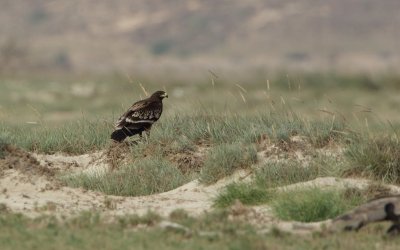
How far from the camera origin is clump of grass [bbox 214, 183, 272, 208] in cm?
962

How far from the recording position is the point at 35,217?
29.9ft

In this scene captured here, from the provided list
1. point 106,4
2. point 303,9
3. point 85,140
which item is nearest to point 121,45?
point 106,4

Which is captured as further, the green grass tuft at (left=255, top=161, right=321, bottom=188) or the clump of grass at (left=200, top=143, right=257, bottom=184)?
the clump of grass at (left=200, top=143, right=257, bottom=184)

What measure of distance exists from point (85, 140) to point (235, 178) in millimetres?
2767

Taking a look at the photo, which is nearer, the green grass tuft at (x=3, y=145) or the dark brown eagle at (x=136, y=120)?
the green grass tuft at (x=3, y=145)

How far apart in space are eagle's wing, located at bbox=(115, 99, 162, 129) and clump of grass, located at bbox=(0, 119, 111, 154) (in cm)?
69

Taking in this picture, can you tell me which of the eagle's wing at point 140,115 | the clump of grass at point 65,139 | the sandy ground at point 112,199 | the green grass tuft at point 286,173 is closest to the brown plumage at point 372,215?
the sandy ground at point 112,199

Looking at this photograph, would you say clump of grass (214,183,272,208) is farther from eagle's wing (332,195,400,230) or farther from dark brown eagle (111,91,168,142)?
dark brown eagle (111,91,168,142)

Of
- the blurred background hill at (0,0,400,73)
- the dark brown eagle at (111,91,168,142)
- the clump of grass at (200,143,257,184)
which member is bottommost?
the blurred background hill at (0,0,400,73)

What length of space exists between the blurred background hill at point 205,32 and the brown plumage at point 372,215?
99.2m

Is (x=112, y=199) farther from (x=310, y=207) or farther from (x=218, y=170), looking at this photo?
(x=310, y=207)

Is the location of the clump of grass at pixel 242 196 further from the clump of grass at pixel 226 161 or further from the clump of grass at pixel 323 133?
the clump of grass at pixel 323 133

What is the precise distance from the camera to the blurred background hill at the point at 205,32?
11431 cm

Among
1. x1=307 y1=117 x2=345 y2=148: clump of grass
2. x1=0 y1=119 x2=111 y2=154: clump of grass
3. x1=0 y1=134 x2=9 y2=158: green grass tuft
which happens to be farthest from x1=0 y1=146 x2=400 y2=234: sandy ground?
x1=0 y1=119 x2=111 y2=154: clump of grass
